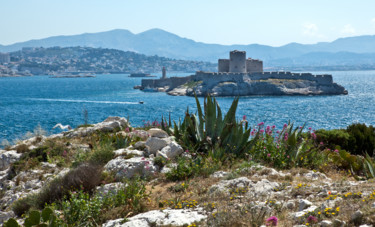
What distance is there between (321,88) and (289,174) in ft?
228

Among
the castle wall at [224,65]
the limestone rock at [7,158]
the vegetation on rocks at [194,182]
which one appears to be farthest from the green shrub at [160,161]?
the castle wall at [224,65]

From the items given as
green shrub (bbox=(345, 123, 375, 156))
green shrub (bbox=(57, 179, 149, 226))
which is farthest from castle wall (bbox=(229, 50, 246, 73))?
green shrub (bbox=(57, 179, 149, 226))

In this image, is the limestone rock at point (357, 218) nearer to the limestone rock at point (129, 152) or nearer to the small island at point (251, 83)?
the limestone rock at point (129, 152)

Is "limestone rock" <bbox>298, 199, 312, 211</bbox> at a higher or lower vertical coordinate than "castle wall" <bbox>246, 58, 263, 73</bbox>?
lower

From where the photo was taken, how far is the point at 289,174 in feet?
17.0

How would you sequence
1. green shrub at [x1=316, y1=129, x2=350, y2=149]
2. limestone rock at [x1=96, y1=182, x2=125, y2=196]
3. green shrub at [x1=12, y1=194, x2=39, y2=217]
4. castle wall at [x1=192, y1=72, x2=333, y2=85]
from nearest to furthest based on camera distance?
limestone rock at [x1=96, y1=182, x2=125, y2=196] < green shrub at [x1=12, y1=194, x2=39, y2=217] < green shrub at [x1=316, y1=129, x2=350, y2=149] < castle wall at [x1=192, y1=72, x2=333, y2=85]

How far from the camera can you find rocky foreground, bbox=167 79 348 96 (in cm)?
6612

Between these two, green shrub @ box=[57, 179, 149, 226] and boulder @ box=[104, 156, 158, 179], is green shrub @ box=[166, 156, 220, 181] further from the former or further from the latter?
green shrub @ box=[57, 179, 149, 226]

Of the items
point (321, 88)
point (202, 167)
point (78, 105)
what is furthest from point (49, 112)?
point (321, 88)

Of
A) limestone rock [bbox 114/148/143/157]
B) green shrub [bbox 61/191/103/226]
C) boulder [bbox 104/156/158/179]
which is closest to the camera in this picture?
green shrub [bbox 61/191/103/226]

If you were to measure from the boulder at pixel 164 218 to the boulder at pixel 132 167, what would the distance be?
1.65 metres

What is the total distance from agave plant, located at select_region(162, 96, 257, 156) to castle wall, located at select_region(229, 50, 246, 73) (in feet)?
213

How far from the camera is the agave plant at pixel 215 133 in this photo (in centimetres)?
644

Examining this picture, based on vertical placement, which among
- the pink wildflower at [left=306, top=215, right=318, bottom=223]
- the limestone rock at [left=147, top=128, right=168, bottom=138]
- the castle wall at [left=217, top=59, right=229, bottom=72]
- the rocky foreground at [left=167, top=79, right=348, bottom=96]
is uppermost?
the castle wall at [left=217, top=59, right=229, bottom=72]
